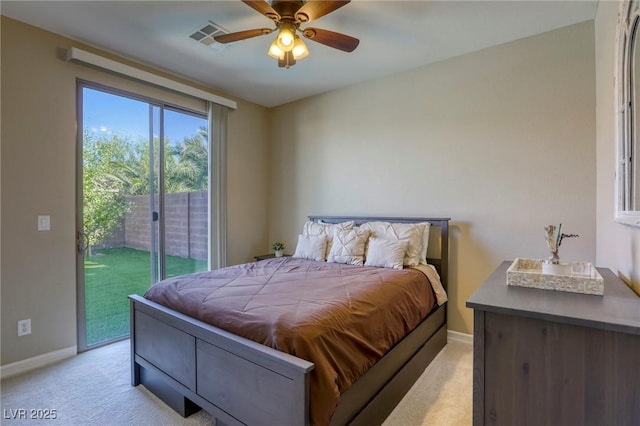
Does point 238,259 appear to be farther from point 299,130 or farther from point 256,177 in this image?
point 299,130

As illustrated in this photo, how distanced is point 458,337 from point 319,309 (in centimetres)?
203

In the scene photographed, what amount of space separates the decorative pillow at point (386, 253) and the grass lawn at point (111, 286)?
235 centimetres

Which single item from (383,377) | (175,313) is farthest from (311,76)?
(383,377)

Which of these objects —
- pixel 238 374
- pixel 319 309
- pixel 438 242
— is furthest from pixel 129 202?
pixel 438 242

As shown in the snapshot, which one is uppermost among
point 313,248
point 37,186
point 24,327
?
point 37,186

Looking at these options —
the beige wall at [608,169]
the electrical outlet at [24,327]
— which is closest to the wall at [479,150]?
the beige wall at [608,169]

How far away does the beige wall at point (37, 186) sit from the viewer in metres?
2.46

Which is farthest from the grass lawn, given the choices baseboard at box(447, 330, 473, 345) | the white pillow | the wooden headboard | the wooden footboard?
baseboard at box(447, 330, 473, 345)

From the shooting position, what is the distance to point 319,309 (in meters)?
1.71

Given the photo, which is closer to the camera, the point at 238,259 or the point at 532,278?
the point at 532,278

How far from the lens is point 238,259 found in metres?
4.25

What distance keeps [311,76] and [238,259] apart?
2.47m

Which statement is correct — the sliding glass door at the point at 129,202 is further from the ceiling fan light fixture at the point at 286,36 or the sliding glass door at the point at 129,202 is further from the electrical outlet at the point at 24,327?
the ceiling fan light fixture at the point at 286,36

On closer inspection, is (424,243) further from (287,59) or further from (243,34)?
(243,34)
